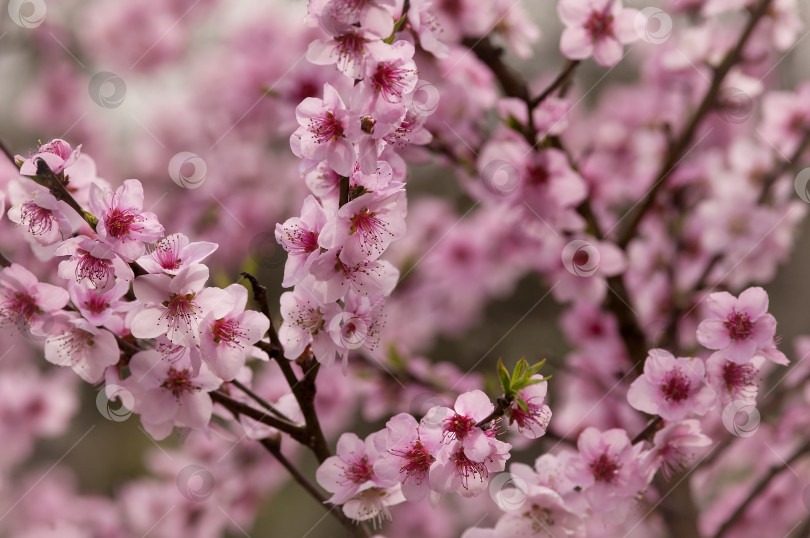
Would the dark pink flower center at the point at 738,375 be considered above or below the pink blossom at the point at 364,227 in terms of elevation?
above

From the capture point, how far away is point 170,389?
42.5 inches

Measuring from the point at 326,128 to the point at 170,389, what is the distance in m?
0.43

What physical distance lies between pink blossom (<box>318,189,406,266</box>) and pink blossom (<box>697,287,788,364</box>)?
1.52 feet

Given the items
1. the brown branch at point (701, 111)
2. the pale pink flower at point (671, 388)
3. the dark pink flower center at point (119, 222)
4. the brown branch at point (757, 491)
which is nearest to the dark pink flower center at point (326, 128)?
the dark pink flower center at point (119, 222)

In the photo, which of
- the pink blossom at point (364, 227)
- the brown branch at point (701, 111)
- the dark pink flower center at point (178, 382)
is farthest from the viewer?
the brown branch at point (701, 111)

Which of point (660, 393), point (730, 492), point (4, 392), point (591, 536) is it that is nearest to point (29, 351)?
point (4, 392)

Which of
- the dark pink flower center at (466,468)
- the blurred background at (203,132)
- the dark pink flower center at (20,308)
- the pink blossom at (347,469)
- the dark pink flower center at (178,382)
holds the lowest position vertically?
the blurred background at (203,132)

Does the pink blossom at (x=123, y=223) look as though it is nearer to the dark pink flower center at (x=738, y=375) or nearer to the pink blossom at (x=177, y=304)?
the pink blossom at (x=177, y=304)

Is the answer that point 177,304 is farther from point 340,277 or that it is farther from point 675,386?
point 675,386

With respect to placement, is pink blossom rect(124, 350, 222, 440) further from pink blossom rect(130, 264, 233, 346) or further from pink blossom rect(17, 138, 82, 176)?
pink blossom rect(17, 138, 82, 176)

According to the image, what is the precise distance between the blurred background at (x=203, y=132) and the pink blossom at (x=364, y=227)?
1.46 metres

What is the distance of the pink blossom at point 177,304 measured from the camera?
957mm

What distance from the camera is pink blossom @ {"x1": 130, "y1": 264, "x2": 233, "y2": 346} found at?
0.96 m

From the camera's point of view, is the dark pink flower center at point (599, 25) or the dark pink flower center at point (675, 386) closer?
the dark pink flower center at point (675, 386)
